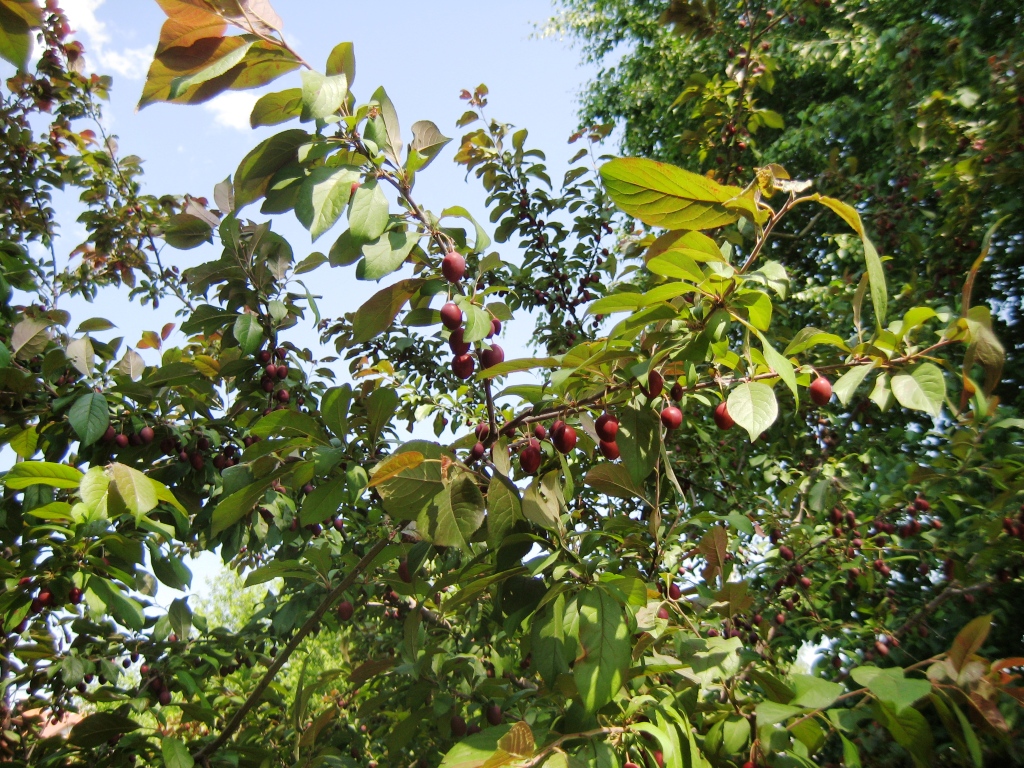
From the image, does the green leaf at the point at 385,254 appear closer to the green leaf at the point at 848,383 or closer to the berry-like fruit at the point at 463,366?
the berry-like fruit at the point at 463,366

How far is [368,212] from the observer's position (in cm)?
106

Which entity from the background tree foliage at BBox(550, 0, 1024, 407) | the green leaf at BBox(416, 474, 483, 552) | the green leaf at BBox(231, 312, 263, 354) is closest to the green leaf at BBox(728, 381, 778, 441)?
the green leaf at BBox(416, 474, 483, 552)

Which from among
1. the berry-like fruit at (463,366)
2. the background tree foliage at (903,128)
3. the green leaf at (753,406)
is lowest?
the green leaf at (753,406)

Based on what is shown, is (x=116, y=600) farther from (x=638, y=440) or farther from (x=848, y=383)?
(x=848, y=383)

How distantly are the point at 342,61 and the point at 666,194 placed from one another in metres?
0.57

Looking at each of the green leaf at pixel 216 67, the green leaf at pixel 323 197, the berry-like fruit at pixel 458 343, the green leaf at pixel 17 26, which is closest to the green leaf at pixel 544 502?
the berry-like fruit at pixel 458 343

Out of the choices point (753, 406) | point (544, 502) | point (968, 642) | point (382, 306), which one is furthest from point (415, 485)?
point (968, 642)

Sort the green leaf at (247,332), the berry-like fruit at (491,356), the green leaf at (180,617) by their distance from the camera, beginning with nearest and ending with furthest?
1. the berry-like fruit at (491,356)
2. the green leaf at (247,332)
3. the green leaf at (180,617)

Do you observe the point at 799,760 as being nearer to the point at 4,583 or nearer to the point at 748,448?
the point at 4,583

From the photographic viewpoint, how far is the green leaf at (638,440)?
117 centimetres

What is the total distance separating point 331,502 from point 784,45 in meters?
9.43

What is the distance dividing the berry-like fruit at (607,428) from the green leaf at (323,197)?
561 millimetres

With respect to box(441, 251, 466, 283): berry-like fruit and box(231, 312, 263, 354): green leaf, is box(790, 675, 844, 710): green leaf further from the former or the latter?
box(231, 312, 263, 354): green leaf

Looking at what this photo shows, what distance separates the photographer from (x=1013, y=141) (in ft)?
11.2
